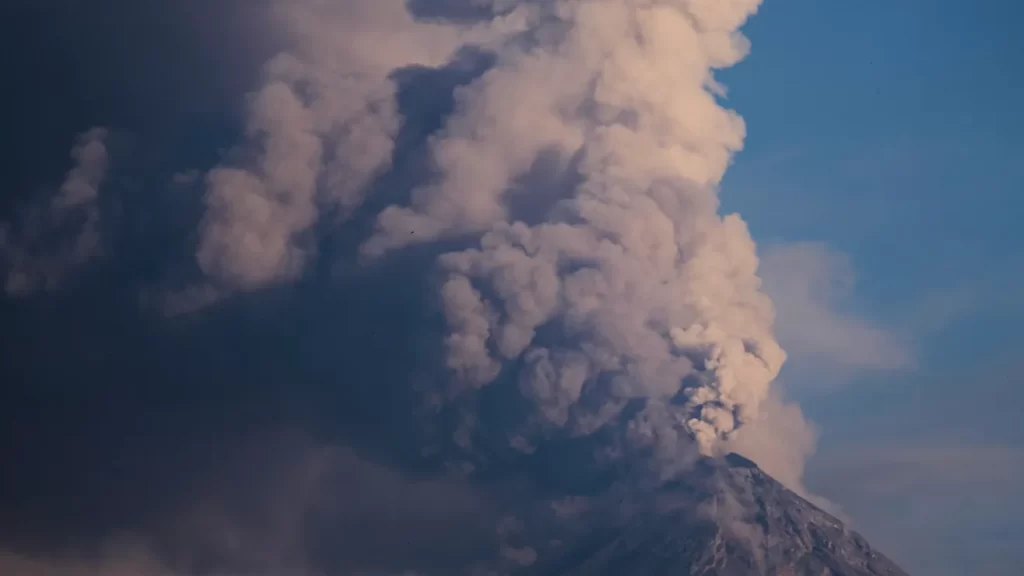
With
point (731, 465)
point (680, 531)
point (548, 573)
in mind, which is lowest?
point (548, 573)

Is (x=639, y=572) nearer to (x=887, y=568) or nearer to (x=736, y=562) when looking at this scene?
(x=736, y=562)

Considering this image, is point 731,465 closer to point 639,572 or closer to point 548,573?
point 639,572

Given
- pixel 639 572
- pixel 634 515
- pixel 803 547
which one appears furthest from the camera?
pixel 803 547

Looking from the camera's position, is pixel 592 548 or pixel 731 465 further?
pixel 731 465

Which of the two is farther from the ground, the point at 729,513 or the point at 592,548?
the point at 729,513

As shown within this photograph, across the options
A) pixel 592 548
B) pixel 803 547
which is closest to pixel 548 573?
pixel 592 548

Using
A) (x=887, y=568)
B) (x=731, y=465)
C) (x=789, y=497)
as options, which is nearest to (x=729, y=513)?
(x=731, y=465)

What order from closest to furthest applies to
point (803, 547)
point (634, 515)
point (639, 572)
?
point (634, 515) → point (639, 572) → point (803, 547)
